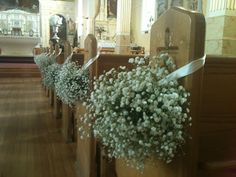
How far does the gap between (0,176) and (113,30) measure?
10.3 meters

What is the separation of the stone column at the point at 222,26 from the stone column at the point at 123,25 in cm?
465

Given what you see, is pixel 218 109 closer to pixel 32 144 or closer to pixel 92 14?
pixel 32 144

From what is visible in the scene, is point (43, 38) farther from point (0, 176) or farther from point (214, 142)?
point (214, 142)

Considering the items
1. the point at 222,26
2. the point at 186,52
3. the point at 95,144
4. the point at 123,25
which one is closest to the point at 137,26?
the point at 123,25

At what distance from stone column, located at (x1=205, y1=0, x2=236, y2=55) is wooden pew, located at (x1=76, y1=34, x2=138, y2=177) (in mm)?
2264

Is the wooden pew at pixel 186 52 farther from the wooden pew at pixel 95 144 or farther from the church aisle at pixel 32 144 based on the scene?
the church aisle at pixel 32 144

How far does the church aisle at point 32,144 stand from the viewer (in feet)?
8.22

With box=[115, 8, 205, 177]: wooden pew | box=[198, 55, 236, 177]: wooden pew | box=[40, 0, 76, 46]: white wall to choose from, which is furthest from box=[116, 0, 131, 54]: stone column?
box=[115, 8, 205, 177]: wooden pew

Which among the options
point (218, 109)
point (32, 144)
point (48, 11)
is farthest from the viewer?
point (48, 11)

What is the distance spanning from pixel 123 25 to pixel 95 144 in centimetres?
705

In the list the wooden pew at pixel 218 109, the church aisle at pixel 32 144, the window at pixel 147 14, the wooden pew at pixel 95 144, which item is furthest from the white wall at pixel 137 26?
the wooden pew at pixel 218 109

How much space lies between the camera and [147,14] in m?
10.5

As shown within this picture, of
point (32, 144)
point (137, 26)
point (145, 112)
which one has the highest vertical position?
point (137, 26)

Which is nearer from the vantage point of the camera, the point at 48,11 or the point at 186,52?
the point at 186,52
